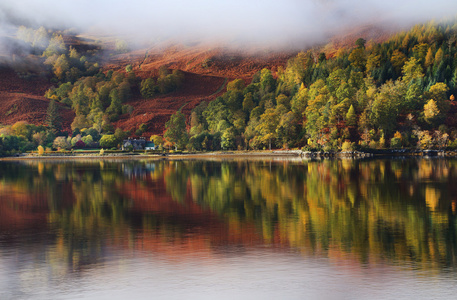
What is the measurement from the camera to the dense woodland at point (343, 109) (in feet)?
361

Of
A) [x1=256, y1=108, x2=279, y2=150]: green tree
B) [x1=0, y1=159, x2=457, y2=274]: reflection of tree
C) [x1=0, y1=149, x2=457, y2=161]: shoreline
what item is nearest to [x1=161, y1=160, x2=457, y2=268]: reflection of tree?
[x1=0, y1=159, x2=457, y2=274]: reflection of tree

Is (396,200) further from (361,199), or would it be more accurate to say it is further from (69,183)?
(69,183)

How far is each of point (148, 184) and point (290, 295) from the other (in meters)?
32.7

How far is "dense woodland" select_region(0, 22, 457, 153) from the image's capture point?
109938 mm

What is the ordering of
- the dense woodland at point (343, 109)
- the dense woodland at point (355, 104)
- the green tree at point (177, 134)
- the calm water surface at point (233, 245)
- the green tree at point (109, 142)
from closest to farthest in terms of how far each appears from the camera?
the calm water surface at point (233, 245), the dense woodland at point (355, 104), the dense woodland at point (343, 109), the green tree at point (177, 134), the green tree at point (109, 142)

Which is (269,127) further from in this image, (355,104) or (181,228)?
(181,228)

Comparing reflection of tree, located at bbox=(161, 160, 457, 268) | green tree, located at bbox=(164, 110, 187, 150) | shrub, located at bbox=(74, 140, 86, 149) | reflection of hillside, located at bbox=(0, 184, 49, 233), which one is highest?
green tree, located at bbox=(164, 110, 187, 150)

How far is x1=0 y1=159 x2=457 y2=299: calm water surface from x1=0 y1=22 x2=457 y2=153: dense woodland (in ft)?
253

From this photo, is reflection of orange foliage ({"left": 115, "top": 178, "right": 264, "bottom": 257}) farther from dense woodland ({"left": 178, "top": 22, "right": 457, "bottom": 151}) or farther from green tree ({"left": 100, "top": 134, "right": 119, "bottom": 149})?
green tree ({"left": 100, "top": 134, "right": 119, "bottom": 149})

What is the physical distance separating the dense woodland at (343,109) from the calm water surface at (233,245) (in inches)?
3033

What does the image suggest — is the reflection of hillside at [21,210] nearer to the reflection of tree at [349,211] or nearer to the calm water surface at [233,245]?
the calm water surface at [233,245]

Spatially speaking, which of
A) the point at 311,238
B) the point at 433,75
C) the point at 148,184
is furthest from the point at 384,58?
the point at 311,238

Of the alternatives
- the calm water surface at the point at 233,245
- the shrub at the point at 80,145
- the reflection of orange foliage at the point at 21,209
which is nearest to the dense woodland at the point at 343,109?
the shrub at the point at 80,145

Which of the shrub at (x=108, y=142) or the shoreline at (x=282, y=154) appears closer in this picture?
the shoreline at (x=282, y=154)
